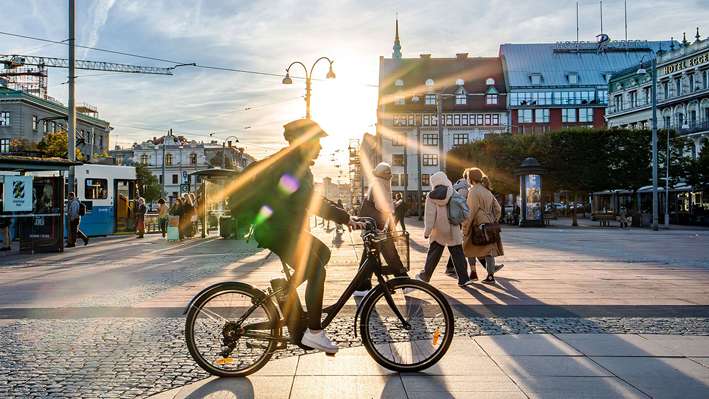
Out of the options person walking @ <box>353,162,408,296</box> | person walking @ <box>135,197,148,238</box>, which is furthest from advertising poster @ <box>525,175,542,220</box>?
person walking @ <box>353,162,408,296</box>

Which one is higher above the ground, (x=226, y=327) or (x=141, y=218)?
(x=141, y=218)

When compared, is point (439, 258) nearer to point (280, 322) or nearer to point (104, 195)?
point (280, 322)

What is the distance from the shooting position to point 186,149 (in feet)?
403

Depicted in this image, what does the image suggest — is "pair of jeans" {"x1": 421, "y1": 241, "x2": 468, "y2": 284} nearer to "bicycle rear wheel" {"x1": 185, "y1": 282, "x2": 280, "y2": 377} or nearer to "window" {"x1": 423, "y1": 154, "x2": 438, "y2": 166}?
"bicycle rear wheel" {"x1": 185, "y1": 282, "x2": 280, "y2": 377}

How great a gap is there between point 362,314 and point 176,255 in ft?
43.6

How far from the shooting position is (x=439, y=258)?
9.59 m

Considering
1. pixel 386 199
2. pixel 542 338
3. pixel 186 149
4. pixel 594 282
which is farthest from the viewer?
pixel 186 149

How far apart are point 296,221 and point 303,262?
0.31 meters

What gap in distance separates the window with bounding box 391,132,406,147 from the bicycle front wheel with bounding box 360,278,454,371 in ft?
274

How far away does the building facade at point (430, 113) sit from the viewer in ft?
290

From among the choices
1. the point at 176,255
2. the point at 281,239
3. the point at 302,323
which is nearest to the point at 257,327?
the point at 302,323

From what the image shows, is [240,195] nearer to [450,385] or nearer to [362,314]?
[362,314]

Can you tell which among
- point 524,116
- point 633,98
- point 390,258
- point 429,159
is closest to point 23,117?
point 429,159

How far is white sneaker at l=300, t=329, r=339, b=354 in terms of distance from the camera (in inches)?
194
